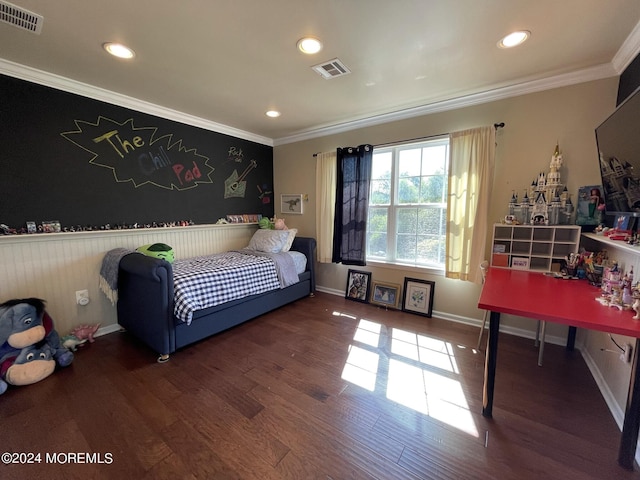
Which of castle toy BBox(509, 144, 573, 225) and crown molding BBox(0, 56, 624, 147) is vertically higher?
crown molding BBox(0, 56, 624, 147)

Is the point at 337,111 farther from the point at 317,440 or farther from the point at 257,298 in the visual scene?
the point at 317,440

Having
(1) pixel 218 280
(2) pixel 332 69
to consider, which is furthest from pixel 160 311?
(2) pixel 332 69

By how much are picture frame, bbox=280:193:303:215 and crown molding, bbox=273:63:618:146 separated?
100 centimetres

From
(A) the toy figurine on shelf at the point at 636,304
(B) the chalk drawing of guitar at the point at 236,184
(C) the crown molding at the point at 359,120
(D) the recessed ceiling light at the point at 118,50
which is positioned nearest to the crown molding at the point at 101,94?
(C) the crown molding at the point at 359,120

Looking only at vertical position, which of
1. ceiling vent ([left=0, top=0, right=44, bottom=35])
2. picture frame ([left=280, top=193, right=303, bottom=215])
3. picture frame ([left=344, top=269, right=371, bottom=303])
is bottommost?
picture frame ([left=344, top=269, right=371, bottom=303])

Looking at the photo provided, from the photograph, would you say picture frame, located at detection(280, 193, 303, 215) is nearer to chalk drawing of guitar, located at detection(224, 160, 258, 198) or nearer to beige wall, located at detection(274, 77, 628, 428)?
chalk drawing of guitar, located at detection(224, 160, 258, 198)

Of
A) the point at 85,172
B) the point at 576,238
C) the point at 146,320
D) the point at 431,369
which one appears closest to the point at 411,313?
the point at 431,369

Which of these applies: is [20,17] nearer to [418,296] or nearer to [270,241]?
[270,241]

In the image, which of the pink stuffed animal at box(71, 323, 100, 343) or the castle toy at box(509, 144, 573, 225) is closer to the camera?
the castle toy at box(509, 144, 573, 225)

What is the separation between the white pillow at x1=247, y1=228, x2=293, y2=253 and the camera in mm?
3467

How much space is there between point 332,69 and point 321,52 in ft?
0.80

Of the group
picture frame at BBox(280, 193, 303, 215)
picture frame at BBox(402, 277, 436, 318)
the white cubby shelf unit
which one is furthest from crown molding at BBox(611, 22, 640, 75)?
picture frame at BBox(280, 193, 303, 215)

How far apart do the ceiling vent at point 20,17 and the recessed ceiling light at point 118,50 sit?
0.32 meters

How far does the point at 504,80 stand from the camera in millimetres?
2271
